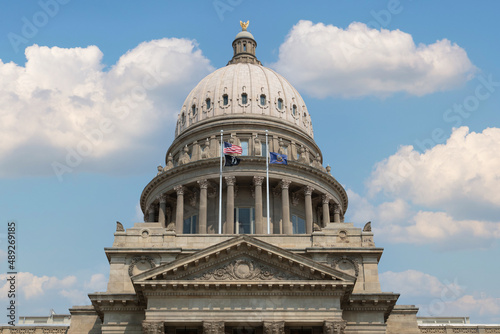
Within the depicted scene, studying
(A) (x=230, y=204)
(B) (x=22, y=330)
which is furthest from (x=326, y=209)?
(B) (x=22, y=330)

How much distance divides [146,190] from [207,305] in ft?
102

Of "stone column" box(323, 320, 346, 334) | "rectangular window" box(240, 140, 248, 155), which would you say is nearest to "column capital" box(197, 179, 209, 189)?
"rectangular window" box(240, 140, 248, 155)

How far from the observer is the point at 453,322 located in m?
72.4

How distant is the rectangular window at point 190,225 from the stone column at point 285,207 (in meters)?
8.85

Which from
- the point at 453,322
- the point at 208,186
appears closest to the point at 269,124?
the point at 208,186

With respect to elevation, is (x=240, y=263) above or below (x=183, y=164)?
below

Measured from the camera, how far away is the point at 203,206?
226ft

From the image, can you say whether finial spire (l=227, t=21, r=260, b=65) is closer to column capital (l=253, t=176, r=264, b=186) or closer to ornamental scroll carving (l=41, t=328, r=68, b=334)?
column capital (l=253, t=176, r=264, b=186)

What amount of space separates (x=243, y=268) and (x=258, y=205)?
20.0 m

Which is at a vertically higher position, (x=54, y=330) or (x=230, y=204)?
(x=230, y=204)

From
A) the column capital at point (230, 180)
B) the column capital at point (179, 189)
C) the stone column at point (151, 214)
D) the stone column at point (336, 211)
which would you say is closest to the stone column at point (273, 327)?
the column capital at point (230, 180)

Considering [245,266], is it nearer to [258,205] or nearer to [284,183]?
[258,205]

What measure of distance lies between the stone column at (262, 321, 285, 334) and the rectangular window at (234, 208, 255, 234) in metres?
21.8

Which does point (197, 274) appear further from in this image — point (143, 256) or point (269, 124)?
point (269, 124)
